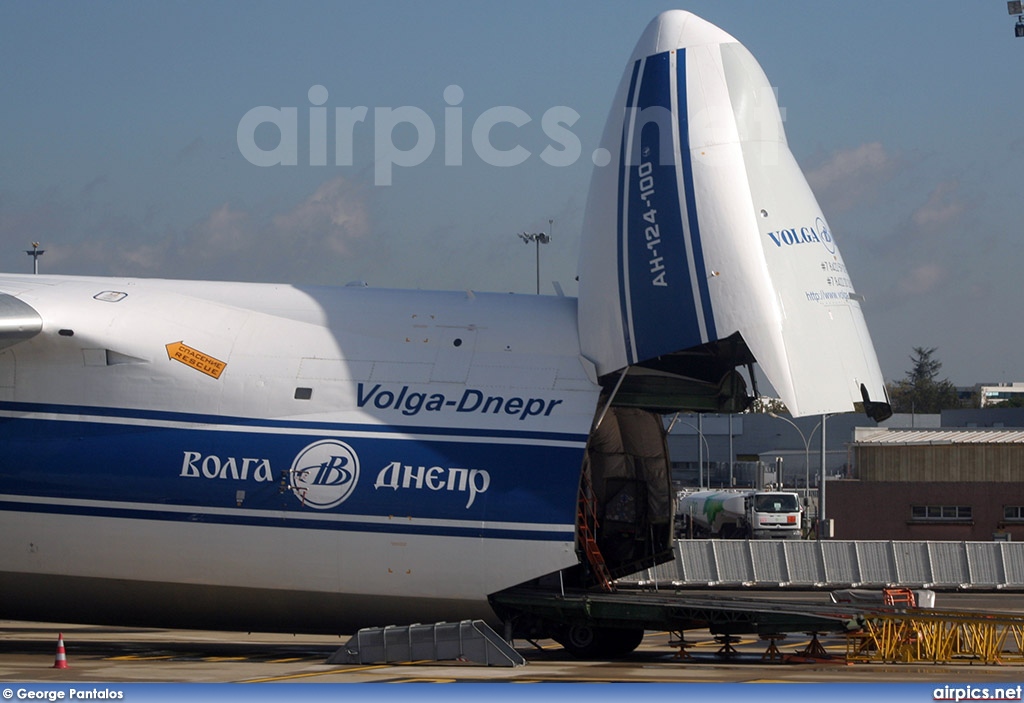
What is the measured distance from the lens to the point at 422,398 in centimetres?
1889

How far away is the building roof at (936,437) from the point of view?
5394 centimetres

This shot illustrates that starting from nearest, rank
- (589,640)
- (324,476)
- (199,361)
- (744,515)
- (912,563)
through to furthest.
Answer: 1. (324,476)
2. (199,361)
3. (589,640)
4. (912,563)
5. (744,515)

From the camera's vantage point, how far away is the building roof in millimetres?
53938

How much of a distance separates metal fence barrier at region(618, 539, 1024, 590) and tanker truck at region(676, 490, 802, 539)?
19.9m

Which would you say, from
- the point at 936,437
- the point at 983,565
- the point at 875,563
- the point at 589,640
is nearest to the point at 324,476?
the point at 589,640

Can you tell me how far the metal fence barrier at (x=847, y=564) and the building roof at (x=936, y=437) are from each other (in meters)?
16.6

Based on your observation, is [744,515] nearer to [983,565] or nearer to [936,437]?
[936,437]

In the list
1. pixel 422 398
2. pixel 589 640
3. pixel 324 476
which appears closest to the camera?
pixel 324 476

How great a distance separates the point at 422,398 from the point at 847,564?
870 inches

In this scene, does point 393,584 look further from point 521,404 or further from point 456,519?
point 521,404

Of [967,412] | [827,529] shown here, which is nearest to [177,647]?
[827,529]

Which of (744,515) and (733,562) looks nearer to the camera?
(733,562)

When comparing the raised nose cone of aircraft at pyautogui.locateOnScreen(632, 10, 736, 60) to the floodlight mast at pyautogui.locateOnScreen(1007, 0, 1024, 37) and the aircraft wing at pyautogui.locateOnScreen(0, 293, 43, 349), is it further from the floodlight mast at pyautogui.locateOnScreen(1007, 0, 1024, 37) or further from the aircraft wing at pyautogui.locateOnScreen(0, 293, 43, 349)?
the floodlight mast at pyautogui.locateOnScreen(1007, 0, 1024, 37)

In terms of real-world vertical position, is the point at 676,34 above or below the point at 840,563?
above
